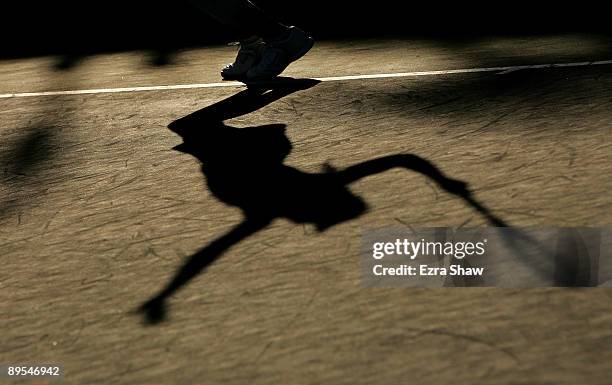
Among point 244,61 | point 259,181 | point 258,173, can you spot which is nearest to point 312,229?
point 259,181

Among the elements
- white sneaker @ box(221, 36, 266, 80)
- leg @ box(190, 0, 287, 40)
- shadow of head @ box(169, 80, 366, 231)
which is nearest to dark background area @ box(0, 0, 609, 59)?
white sneaker @ box(221, 36, 266, 80)

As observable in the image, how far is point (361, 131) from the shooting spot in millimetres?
4750

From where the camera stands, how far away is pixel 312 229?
12.0 ft

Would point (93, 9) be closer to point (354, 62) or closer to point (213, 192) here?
point (354, 62)

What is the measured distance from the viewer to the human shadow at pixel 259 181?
3.60m

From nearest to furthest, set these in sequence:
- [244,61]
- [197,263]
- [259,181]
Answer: [197,263] < [259,181] < [244,61]

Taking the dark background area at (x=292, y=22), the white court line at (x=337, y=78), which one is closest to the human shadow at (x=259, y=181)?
the white court line at (x=337, y=78)

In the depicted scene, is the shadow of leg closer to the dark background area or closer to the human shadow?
the human shadow

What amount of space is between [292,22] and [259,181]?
3844mm

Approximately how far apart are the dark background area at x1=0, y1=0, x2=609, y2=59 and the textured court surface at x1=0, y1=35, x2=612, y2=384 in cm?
89

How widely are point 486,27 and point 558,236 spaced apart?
12.5 ft

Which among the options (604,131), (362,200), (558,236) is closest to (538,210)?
(558,236)

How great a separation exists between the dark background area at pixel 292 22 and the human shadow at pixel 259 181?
2.15m

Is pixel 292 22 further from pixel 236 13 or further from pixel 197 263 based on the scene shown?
pixel 197 263
